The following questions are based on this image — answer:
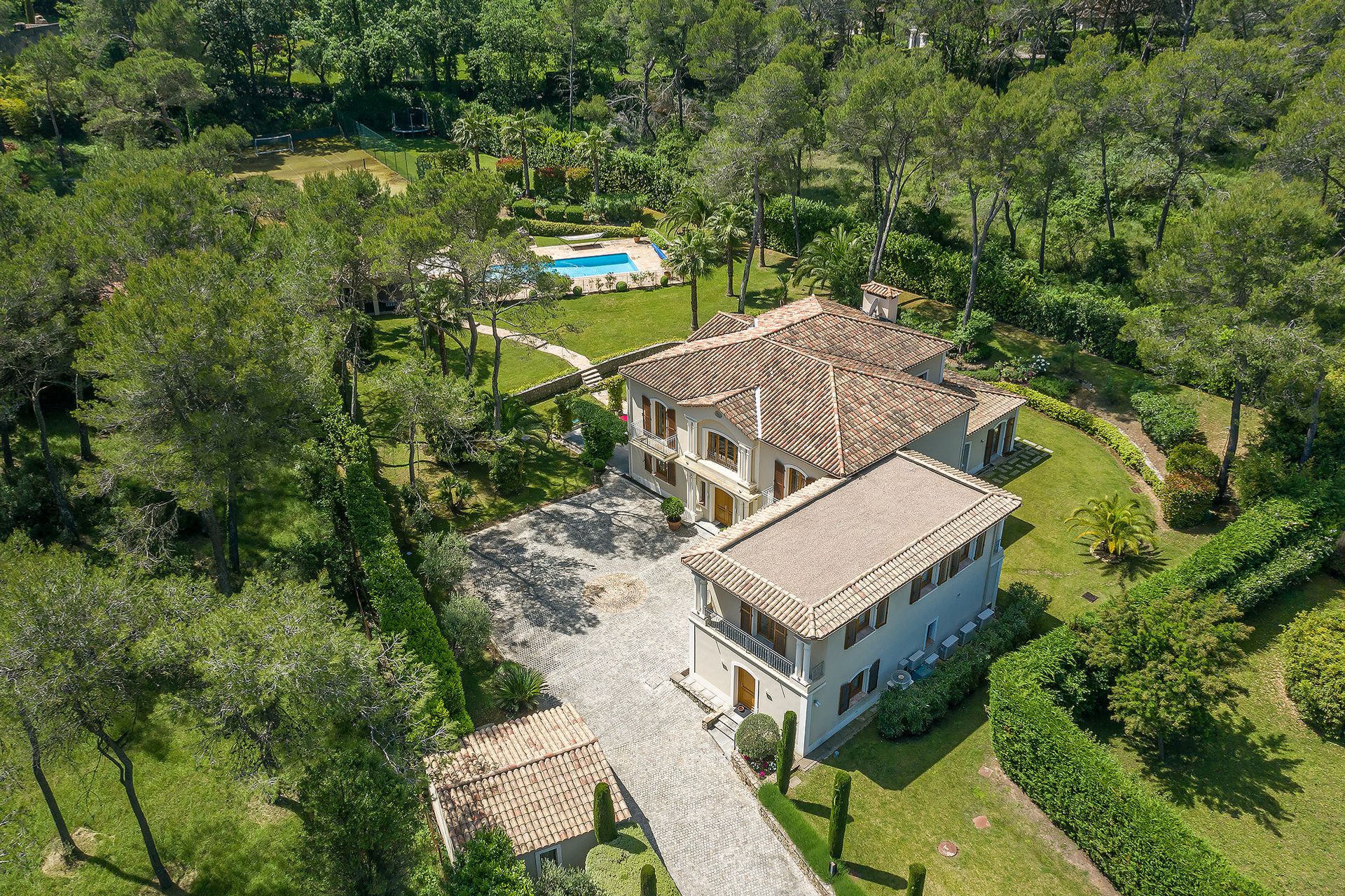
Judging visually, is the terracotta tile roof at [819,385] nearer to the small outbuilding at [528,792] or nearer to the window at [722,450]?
the window at [722,450]

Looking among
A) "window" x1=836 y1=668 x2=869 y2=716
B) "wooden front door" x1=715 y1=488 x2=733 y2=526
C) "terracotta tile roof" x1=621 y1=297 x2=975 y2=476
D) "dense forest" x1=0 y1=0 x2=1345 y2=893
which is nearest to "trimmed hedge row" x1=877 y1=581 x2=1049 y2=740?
"window" x1=836 y1=668 x2=869 y2=716

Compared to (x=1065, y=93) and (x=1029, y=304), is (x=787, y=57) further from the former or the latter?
(x=1029, y=304)

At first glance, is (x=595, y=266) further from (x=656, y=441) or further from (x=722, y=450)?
(x=722, y=450)

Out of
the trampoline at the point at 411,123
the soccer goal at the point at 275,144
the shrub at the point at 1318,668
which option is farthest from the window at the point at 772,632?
the trampoline at the point at 411,123

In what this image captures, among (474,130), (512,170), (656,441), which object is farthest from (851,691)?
(474,130)

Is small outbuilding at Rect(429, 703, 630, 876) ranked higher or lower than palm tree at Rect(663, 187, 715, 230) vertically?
lower

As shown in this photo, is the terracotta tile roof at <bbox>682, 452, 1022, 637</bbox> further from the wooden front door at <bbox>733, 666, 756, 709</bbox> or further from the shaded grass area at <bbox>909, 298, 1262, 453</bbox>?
the shaded grass area at <bbox>909, 298, 1262, 453</bbox>

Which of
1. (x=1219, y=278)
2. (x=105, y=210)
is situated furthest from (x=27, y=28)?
(x=1219, y=278)
